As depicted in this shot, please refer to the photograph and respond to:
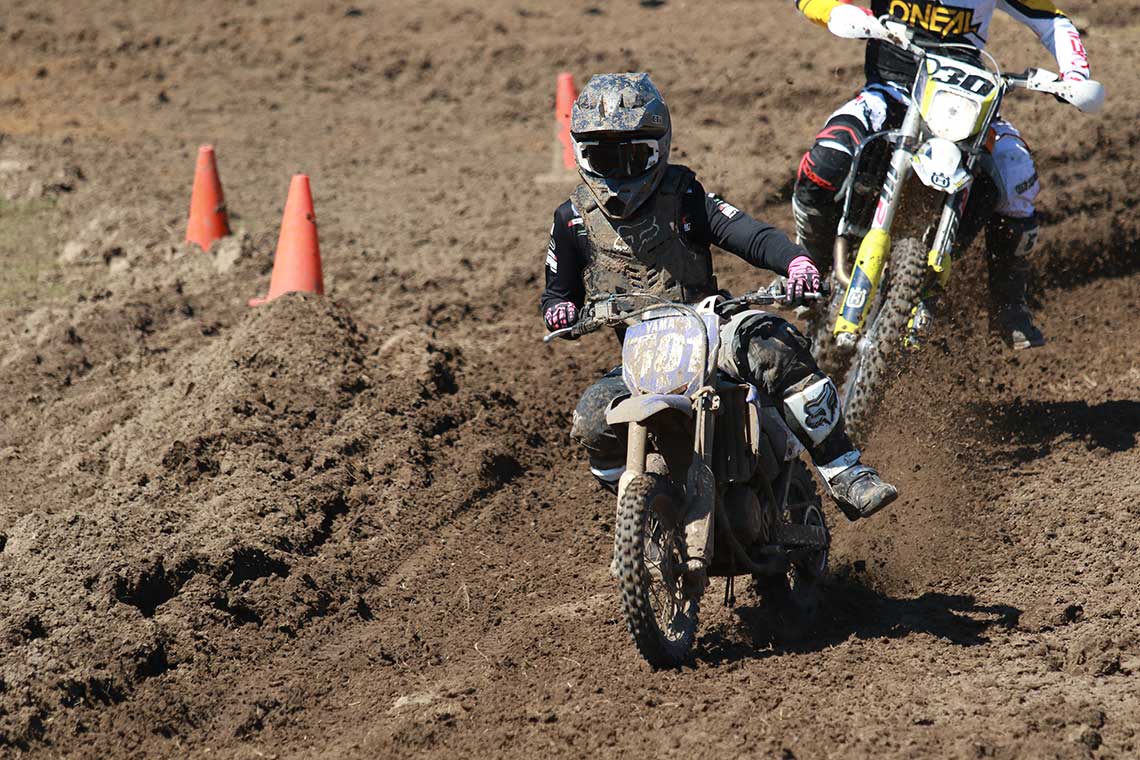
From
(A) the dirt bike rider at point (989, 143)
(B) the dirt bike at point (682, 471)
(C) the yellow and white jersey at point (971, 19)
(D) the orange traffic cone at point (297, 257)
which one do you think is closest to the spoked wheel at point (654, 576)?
(B) the dirt bike at point (682, 471)

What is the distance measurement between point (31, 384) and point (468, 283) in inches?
118

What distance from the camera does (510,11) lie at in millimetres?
17641

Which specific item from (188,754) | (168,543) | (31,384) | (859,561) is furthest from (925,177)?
(31,384)

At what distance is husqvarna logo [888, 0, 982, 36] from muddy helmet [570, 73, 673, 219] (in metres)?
2.89

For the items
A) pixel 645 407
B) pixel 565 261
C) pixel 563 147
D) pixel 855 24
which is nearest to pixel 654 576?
pixel 645 407

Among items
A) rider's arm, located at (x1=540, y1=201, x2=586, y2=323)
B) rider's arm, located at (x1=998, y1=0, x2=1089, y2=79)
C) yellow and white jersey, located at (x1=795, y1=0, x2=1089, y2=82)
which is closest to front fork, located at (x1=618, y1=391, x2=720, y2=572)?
rider's arm, located at (x1=540, y1=201, x2=586, y2=323)

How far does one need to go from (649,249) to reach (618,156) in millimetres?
375

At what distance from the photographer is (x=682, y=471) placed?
5047 millimetres

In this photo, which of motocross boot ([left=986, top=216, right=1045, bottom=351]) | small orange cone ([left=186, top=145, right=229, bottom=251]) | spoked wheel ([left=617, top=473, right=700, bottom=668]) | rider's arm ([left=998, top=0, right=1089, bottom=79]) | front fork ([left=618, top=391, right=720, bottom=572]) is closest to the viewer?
spoked wheel ([left=617, top=473, right=700, bottom=668])

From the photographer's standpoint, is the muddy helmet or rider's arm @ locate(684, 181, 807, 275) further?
rider's arm @ locate(684, 181, 807, 275)

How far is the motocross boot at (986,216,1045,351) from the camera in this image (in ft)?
25.9

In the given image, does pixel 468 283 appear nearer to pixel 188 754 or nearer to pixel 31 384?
pixel 31 384

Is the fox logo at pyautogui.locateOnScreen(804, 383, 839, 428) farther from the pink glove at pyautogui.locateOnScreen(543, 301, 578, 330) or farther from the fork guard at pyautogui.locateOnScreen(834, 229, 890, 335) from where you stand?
the fork guard at pyautogui.locateOnScreen(834, 229, 890, 335)

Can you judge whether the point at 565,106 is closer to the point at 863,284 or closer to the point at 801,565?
the point at 863,284
